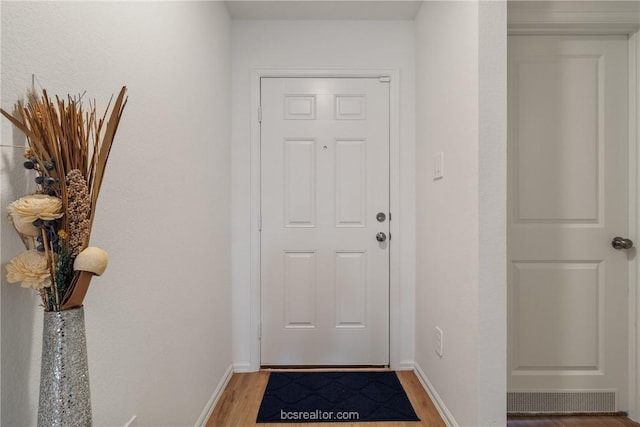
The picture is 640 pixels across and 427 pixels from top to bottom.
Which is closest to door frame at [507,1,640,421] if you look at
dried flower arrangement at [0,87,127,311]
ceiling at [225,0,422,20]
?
ceiling at [225,0,422,20]

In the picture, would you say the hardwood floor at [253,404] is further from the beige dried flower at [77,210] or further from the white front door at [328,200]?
the beige dried flower at [77,210]

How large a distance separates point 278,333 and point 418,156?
159 centimetres

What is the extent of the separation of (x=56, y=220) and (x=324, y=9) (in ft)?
6.94

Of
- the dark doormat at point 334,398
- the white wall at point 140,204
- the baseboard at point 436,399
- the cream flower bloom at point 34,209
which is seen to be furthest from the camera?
the dark doormat at point 334,398

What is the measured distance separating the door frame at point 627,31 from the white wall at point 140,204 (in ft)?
5.64

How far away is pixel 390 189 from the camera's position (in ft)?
7.44

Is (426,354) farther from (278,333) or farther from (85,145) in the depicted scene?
(85,145)

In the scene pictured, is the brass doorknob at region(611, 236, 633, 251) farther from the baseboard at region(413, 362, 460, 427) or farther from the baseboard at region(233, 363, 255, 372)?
the baseboard at region(233, 363, 255, 372)

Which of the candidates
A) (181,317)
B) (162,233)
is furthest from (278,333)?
(162,233)

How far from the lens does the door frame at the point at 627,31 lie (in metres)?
1.65

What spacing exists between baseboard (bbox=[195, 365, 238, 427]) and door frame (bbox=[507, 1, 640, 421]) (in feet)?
7.49

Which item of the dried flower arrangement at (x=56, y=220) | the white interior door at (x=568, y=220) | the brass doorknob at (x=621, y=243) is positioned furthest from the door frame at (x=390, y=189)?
→ the dried flower arrangement at (x=56, y=220)

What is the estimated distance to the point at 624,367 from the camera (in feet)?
5.68

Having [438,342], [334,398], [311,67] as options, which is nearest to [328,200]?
[311,67]
